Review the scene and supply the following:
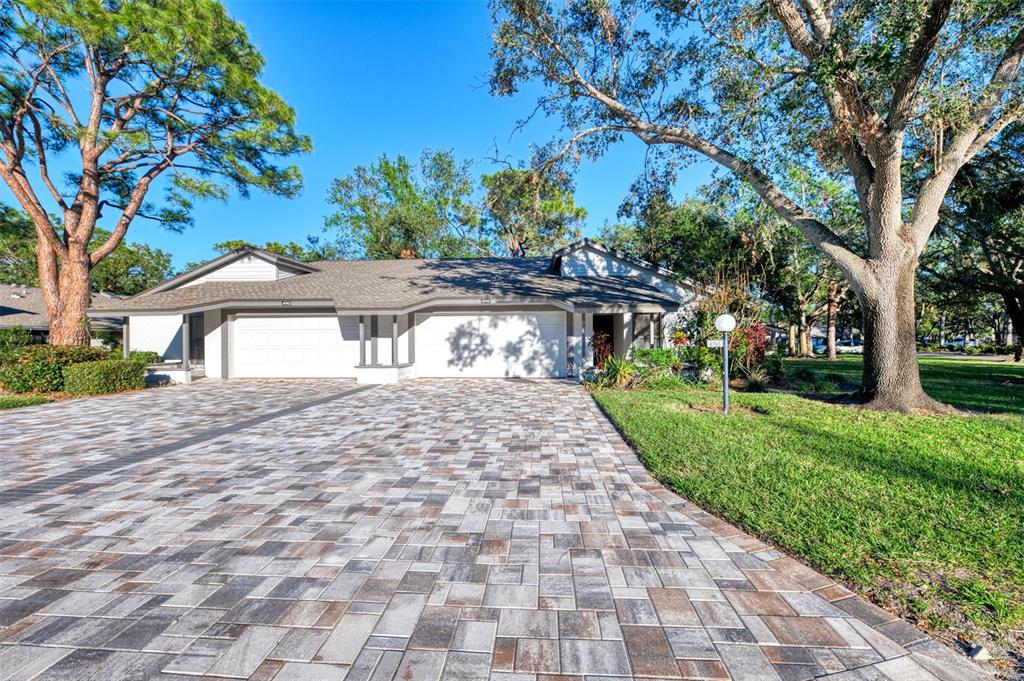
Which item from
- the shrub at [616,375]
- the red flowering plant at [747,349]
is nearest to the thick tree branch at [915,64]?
the red flowering plant at [747,349]

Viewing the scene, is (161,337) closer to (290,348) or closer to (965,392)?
(290,348)

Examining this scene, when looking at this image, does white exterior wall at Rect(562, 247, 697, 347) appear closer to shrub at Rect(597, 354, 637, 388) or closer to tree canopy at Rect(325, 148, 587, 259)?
shrub at Rect(597, 354, 637, 388)

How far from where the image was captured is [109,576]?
2.58 metres

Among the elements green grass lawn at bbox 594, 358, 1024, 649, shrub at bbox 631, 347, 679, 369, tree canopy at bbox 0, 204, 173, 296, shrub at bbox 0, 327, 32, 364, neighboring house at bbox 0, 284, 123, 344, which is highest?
tree canopy at bbox 0, 204, 173, 296

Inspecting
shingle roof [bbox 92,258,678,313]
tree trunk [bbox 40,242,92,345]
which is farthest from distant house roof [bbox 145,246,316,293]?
tree trunk [bbox 40,242,92,345]

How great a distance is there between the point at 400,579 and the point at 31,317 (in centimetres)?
2682

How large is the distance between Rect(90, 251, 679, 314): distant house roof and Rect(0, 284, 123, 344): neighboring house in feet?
23.1

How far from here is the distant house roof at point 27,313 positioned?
17.9 meters

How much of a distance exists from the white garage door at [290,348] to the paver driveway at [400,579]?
823 centimetres

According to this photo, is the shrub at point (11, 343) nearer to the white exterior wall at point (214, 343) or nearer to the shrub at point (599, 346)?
the white exterior wall at point (214, 343)

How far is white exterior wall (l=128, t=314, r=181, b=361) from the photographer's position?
15344mm

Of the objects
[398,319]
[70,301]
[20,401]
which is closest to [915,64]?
[398,319]

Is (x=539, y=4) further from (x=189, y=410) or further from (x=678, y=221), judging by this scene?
(x=678, y=221)

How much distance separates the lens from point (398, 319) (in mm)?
12727
